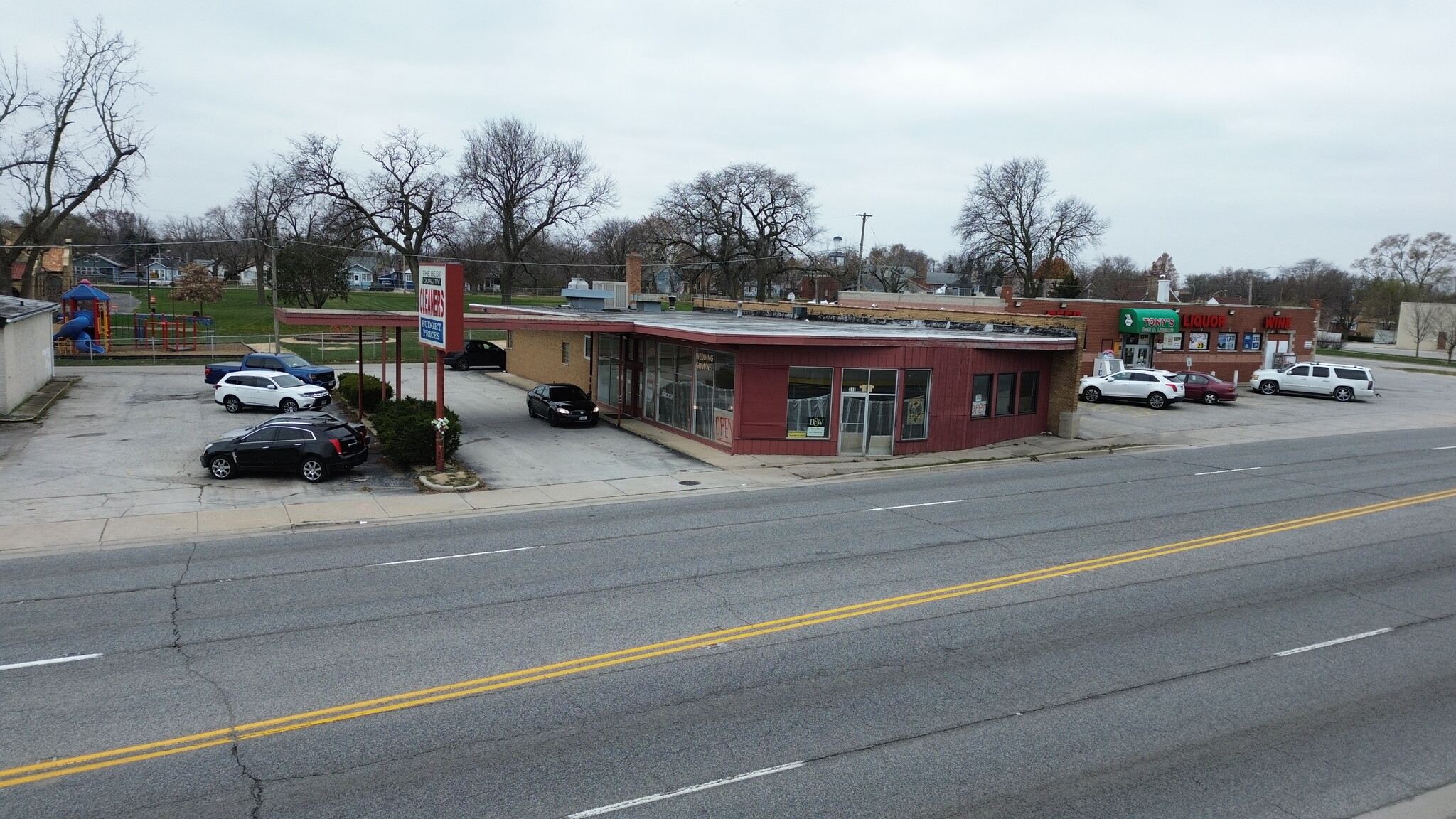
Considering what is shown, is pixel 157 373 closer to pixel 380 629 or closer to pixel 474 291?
pixel 380 629

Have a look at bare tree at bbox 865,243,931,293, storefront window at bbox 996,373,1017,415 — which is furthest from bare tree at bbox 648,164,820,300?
storefront window at bbox 996,373,1017,415

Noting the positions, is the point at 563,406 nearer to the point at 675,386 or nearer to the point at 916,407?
the point at 675,386

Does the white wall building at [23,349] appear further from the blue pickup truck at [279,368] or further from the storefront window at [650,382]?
the storefront window at [650,382]

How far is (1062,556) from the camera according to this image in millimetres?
15062

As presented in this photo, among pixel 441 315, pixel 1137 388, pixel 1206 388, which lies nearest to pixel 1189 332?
pixel 1206 388

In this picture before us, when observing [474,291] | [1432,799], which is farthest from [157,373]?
[474,291]

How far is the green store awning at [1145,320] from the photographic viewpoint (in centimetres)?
4594

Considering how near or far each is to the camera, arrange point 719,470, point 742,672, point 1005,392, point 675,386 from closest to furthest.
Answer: point 742,672
point 719,470
point 1005,392
point 675,386

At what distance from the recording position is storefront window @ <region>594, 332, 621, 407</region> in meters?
35.2

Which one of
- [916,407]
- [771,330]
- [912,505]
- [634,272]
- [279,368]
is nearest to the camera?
[912,505]

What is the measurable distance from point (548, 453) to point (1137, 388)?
27616 millimetres

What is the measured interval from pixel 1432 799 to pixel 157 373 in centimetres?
4983

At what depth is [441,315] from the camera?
22562 mm

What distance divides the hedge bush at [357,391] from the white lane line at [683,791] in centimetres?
2685
